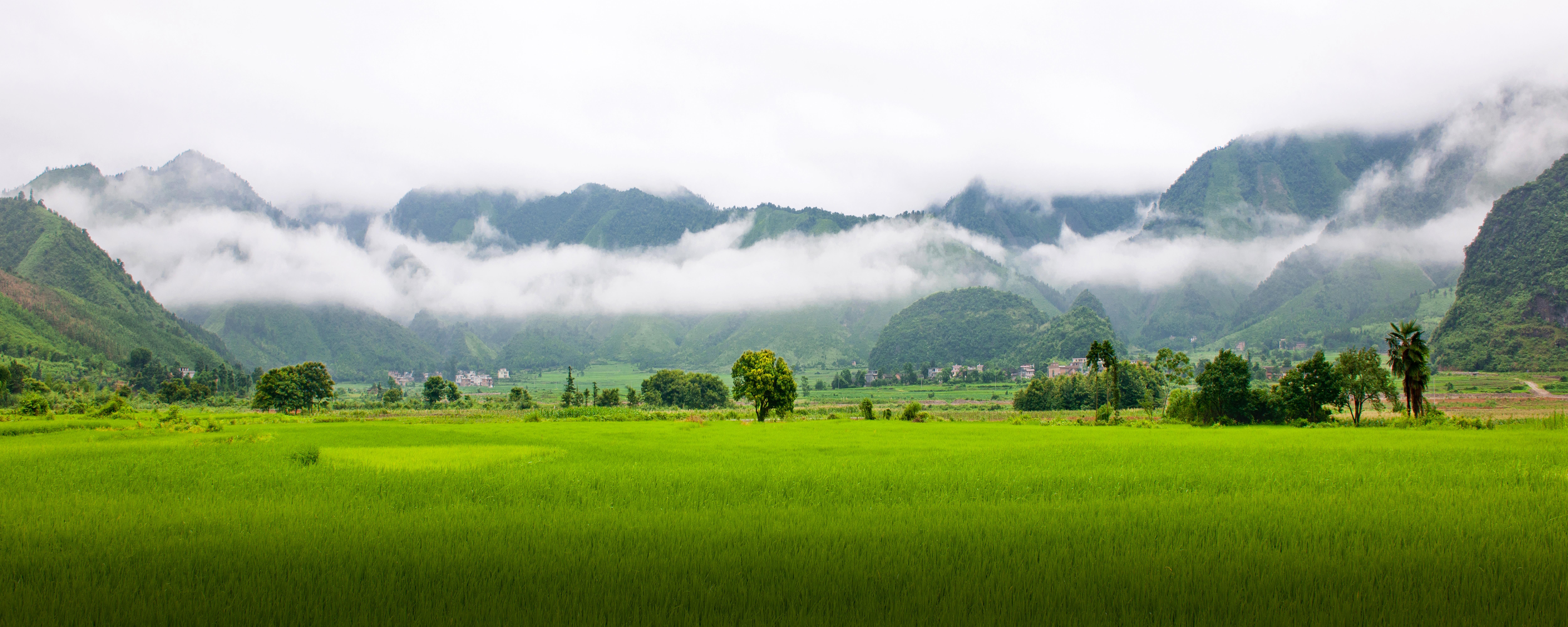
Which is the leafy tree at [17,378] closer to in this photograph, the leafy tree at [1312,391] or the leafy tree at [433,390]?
the leafy tree at [433,390]

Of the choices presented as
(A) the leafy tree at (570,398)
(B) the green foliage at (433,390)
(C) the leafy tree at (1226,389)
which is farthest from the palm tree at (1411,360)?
(B) the green foliage at (433,390)

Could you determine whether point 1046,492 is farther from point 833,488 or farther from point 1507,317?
point 1507,317

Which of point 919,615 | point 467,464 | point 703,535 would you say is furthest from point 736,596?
point 467,464

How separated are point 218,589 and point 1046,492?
45.6 feet

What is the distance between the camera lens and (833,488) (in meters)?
14.6

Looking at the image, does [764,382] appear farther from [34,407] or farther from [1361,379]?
[34,407]

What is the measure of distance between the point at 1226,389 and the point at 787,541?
6782 centimetres

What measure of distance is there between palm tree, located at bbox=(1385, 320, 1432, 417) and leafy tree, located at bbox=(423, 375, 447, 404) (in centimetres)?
13334

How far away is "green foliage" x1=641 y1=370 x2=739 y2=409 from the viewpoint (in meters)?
130

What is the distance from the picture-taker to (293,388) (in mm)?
97438

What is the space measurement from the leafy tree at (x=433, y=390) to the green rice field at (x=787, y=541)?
111721 mm

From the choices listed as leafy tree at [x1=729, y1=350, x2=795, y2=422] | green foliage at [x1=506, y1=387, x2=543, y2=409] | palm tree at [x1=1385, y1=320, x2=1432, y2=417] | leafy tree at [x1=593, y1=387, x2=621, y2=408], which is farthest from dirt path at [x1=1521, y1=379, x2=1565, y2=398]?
leafy tree at [x1=593, y1=387, x2=621, y2=408]

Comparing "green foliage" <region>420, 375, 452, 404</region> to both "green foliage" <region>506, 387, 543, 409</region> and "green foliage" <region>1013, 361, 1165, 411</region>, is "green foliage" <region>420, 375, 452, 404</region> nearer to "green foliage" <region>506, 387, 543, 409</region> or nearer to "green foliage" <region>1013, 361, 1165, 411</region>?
"green foliage" <region>506, 387, 543, 409</region>

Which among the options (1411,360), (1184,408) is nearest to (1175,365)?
(1184,408)
